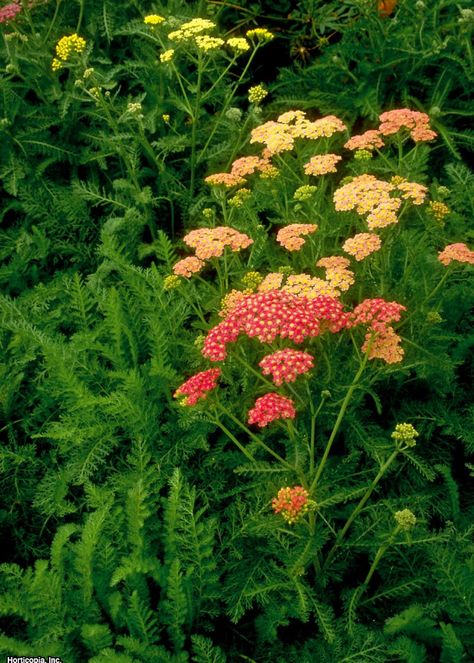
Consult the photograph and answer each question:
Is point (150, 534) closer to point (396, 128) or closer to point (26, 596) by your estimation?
point (26, 596)

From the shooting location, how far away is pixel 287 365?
1.68 metres

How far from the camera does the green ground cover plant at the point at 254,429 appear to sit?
180 cm

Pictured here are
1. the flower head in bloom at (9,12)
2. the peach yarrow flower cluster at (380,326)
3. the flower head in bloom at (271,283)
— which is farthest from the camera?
the flower head in bloom at (9,12)

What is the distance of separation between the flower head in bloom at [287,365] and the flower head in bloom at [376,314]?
0.20m

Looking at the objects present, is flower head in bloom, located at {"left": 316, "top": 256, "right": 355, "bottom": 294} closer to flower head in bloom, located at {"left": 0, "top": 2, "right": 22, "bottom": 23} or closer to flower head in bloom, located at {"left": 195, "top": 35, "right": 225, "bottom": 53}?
flower head in bloom, located at {"left": 195, "top": 35, "right": 225, "bottom": 53}

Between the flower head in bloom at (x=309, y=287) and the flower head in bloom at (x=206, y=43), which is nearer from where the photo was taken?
the flower head in bloom at (x=309, y=287)

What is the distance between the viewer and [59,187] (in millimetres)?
3312

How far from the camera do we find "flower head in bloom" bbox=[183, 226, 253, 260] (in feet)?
6.84

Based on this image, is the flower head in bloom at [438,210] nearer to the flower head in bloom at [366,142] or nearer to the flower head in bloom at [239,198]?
the flower head in bloom at [366,142]

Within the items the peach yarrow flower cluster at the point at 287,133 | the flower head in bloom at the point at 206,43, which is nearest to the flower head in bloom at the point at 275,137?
the peach yarrow flower cluster at the point at 287,133

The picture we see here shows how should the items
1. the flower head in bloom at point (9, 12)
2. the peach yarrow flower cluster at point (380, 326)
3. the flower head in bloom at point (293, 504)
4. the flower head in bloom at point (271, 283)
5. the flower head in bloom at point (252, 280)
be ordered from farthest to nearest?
1. the flower head in bloom at point (9, 12)
2. the flower head in bloom at point (252, 280)
3. the flower head in bloom at point (271, 283)
4. the peach yarrow flower cluster at point (380, 326)
5. the flower head in bloom at point (293, 504)

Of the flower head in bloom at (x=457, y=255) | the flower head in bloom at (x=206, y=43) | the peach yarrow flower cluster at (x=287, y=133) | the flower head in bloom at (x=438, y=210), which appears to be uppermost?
the flower head in bloom at (x=206, y=43)

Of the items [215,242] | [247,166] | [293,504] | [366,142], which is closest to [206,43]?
[247,166]

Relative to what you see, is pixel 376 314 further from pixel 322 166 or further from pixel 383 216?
pixel 322 166
